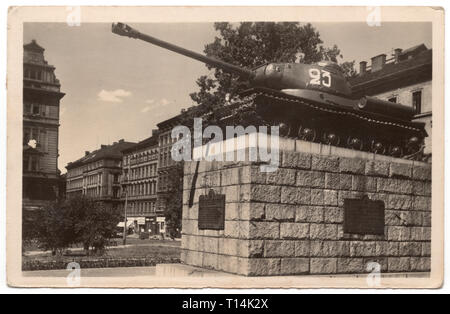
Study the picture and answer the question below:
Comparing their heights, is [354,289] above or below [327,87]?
below

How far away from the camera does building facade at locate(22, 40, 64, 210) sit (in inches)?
350

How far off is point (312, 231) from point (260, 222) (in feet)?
3.12

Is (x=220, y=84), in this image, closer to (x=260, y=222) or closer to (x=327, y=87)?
(x=327, y=87)

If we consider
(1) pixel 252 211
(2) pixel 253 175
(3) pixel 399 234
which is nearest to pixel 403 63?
(3) pixel 399 234

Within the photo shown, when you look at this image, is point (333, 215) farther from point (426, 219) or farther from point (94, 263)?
point (94, 263)

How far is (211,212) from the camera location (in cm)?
898

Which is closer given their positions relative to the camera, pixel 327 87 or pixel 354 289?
pixel 354 289

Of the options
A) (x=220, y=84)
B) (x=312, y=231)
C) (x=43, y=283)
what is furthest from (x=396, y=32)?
(x=220, y=84)

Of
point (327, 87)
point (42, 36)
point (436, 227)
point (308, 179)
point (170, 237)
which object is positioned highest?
point (42, 36)

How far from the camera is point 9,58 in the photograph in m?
8.68

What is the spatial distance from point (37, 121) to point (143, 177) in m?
6.27
